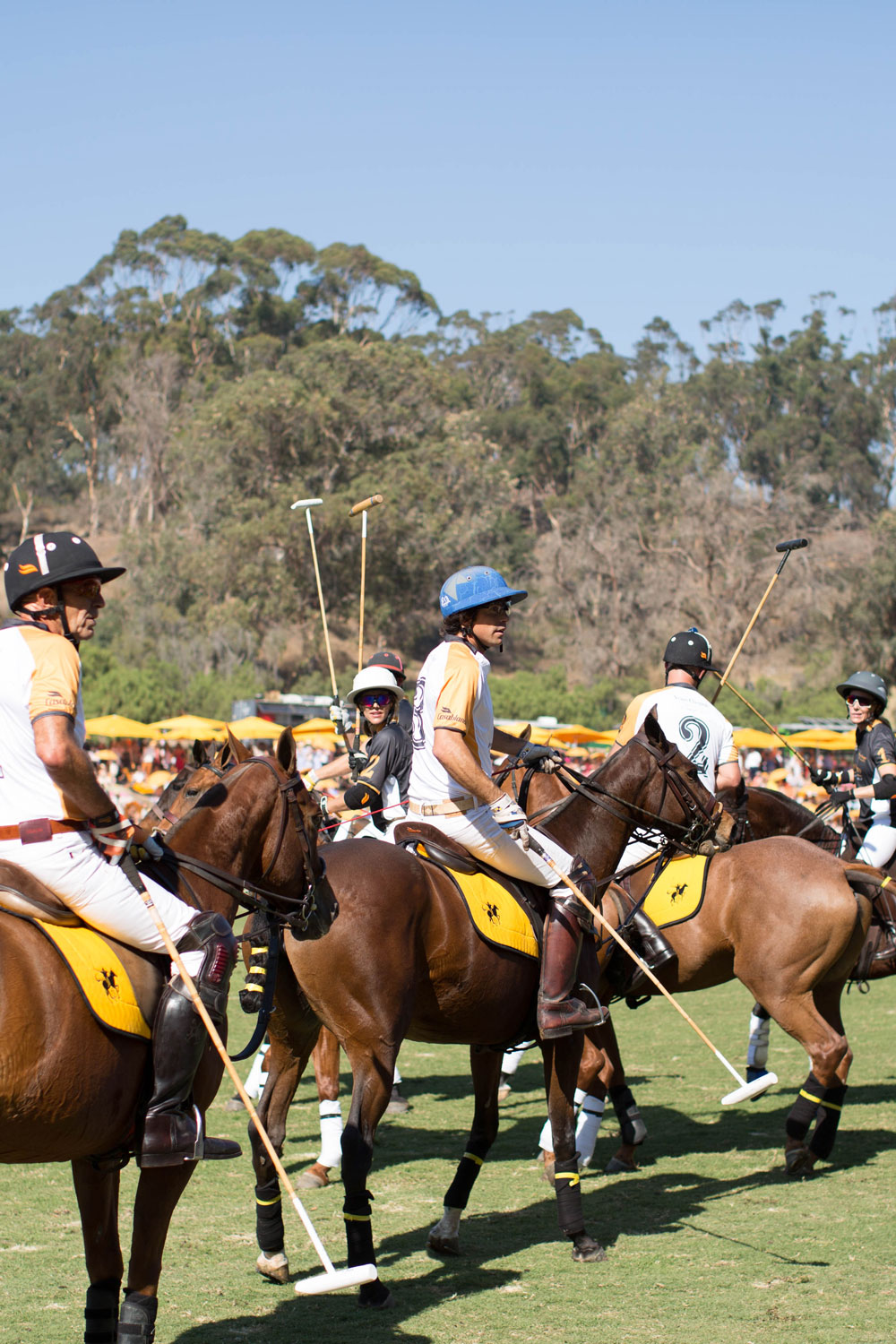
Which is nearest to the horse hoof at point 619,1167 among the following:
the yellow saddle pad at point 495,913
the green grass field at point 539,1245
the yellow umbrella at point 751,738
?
the green grass field at point 539,1245

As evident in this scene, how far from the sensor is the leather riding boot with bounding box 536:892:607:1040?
5914 mm

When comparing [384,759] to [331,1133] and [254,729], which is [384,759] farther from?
[254,729]

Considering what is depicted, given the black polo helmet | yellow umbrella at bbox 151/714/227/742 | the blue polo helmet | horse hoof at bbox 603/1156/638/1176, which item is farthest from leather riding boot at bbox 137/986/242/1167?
yellow umbrella at bbox 151/714/227/742

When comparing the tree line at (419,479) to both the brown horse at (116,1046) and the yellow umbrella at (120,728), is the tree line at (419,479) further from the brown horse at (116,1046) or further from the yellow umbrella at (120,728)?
the brown horse at (116,1046)

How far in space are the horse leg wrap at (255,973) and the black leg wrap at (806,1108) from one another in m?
3.47

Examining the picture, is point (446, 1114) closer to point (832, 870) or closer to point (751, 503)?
point (832, 870)

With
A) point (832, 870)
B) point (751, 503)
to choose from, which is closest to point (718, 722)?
point (832, 870)

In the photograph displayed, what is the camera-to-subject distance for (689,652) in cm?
831

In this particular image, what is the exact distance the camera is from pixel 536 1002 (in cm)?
602

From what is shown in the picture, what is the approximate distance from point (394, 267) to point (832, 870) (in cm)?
7724

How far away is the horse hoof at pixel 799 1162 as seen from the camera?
291 inches

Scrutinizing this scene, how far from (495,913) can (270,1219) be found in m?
1.61

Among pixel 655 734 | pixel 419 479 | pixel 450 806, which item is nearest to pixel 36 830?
pixel 450 806

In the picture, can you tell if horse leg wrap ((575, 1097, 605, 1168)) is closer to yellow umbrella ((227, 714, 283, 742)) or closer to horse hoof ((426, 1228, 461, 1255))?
horse hoof ((426, 1228, 461, 1255))
